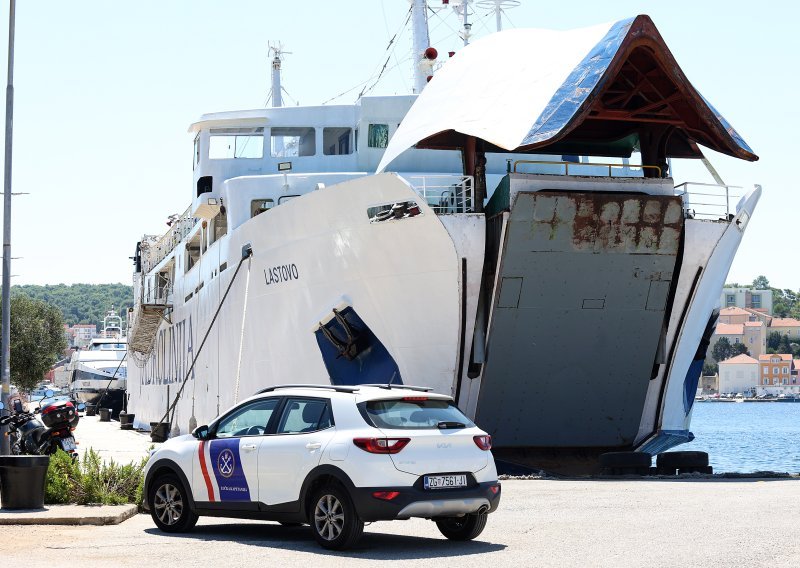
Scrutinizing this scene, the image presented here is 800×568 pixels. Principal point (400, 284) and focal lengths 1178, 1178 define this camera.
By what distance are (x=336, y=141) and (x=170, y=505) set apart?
17245 mm

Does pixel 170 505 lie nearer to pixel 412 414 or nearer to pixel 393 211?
pixel 412 414

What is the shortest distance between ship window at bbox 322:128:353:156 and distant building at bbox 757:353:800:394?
578 ft

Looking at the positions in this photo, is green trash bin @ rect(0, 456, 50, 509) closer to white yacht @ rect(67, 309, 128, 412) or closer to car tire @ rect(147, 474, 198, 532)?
car tire @ rect(147, 474, 198, 532)

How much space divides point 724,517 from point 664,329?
797 cm

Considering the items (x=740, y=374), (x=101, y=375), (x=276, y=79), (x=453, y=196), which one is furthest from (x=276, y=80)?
(x=740, y=374)

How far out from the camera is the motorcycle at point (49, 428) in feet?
50.5

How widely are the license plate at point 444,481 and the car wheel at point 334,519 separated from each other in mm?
639

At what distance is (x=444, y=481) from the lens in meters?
9.81

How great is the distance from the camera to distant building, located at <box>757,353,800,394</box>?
193 meters

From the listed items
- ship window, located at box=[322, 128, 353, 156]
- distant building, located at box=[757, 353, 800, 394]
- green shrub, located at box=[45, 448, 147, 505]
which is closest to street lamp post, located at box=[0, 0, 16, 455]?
green shrub, located at box=[45, 448, 147, 505]

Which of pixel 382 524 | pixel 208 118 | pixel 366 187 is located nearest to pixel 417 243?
pixel 366 187

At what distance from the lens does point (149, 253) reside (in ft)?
162

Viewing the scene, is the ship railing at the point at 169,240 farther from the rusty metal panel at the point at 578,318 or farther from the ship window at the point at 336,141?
the rusty metal panel at the point at 578,318

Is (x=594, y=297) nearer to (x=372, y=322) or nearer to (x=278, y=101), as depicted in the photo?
(x=372, y=322)
